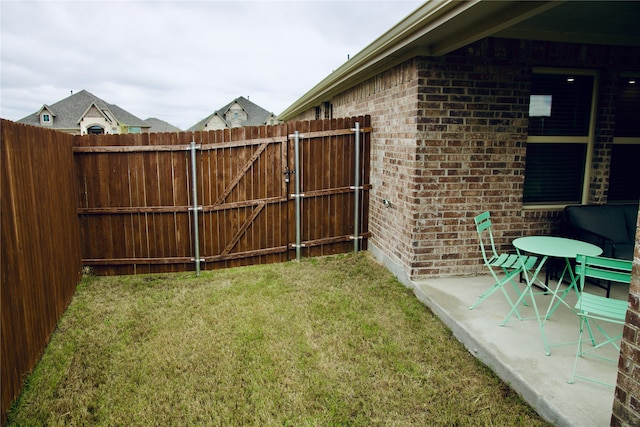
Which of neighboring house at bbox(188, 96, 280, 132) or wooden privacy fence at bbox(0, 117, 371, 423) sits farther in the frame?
neighboring house at bbox(188, 96, 280, 132)

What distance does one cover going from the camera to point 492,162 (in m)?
4.82

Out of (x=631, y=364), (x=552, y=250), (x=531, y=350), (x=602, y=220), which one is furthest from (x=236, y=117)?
(x=631, y=364)

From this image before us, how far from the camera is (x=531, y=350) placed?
3.19m

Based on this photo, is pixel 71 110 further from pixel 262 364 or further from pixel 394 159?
pixel 262 364

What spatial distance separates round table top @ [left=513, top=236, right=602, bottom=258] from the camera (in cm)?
353

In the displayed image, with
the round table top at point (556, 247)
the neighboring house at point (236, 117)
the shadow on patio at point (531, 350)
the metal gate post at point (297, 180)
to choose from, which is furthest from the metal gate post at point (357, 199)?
the neighboring house at point (236, 117)

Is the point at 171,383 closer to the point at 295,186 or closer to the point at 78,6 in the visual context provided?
the point at 295,186

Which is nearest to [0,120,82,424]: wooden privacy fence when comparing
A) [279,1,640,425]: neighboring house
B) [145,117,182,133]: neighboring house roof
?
[279,1,640,425]: neighboring house

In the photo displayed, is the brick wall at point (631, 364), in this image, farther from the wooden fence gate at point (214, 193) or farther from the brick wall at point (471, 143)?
the wooden fence gate at point (214, 193)

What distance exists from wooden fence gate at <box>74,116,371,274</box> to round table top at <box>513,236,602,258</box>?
2.99 metres

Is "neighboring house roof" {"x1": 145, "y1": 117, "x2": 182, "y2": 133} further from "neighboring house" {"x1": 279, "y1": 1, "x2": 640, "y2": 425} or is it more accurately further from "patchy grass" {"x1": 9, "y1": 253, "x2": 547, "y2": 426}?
"neighboring house" {"x1": 279, "y1": 1, "x2": 640, "y2": 425}

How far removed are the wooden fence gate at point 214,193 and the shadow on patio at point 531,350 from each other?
7.94ft

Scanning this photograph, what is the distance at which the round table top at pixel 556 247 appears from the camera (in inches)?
139

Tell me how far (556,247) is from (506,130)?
170cm
